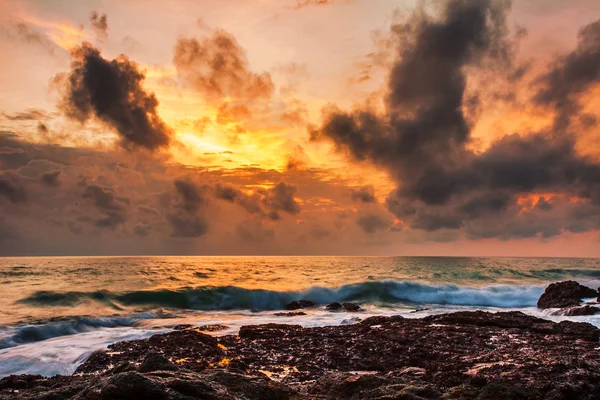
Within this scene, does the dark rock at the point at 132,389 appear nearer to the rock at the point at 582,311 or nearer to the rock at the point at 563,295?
the rock at the point at 582,311

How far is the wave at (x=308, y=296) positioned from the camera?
103 feet

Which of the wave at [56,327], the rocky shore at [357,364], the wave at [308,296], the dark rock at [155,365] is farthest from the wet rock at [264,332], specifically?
the wave at [308,296]

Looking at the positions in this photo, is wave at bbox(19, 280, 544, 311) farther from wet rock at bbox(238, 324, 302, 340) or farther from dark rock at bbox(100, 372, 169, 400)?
dark rock at bbox(100, 372, 169, 400)

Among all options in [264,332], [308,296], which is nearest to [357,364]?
[264,332]

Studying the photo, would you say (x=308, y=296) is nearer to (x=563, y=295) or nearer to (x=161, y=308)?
(x=161, y=308)

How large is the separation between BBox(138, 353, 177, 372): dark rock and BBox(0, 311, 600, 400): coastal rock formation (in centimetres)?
2

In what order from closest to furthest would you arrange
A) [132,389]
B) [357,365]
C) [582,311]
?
1. [132,389]
2. [357,365]
3. [582,311]

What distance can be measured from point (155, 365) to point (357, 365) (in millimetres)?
5103

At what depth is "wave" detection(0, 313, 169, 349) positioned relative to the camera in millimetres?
17234

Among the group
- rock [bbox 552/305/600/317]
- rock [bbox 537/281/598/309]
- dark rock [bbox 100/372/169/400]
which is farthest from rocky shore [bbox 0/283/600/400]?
rock [bbox 537/281/598/309]

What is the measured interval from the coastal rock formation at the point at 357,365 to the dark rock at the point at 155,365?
0.7 inches

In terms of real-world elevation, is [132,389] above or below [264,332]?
above

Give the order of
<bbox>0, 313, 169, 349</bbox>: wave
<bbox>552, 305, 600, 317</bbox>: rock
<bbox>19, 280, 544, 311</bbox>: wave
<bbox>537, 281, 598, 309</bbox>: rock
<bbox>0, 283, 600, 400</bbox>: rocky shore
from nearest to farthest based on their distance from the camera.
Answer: <bbox>0, 283, 600, 400</bbox>: rocky shore
<bbox>0, 313, 169, 349</bbox>: wave
<bbox>552, 305, 600, 317</bbox>: rock
<bbox>537, 281, 598, 309</bbox>: rock
<bbox>19, 280, 544, 311</bbox>: wave

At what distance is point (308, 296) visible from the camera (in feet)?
127
